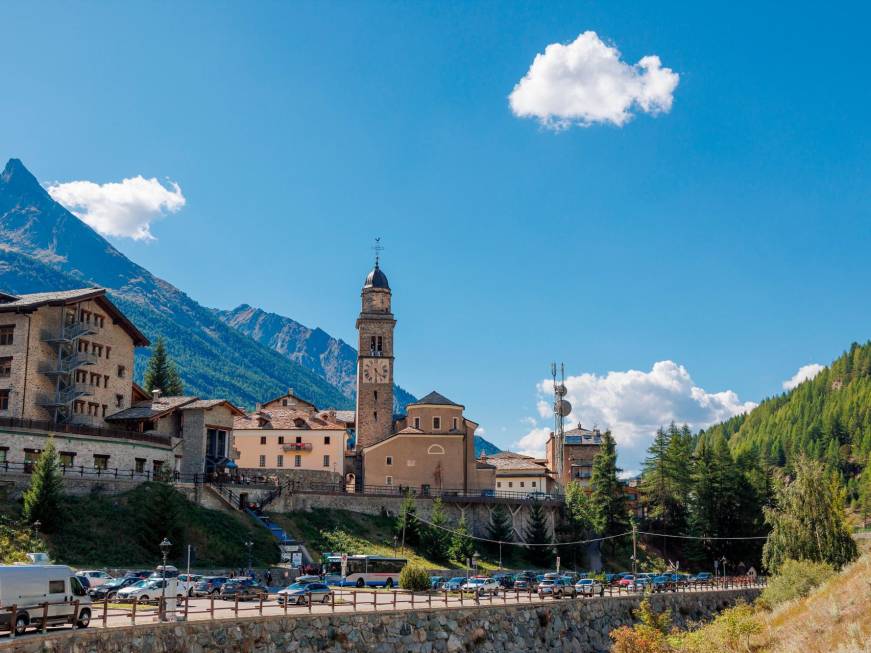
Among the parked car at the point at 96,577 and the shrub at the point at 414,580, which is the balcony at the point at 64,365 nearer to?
the parked car at the point at 96,577

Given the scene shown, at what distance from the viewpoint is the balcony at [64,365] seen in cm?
6838

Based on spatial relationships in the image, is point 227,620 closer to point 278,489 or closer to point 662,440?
point 278,489

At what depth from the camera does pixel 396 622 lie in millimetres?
42500

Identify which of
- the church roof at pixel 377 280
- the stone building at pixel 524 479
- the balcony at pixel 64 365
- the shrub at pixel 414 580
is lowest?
the shrub at pixel 414 580

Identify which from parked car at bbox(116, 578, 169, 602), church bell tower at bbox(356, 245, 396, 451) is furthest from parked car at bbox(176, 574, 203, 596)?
church bell tower at bbox(356, 245, 396, 451)

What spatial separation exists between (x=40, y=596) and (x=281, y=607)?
12719 mm

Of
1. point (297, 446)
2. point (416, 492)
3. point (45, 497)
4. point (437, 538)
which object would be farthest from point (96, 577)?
point (416, 492)

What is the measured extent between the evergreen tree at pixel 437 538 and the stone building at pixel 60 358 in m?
27.8

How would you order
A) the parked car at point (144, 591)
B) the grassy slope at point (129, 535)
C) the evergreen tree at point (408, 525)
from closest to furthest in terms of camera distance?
the parked car at point (144, 591), the grassy slope at point (129, 535), the evergreen tree at point (408, 525)

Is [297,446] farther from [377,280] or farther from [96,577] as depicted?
[96,577]

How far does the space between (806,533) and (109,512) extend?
48213 mm

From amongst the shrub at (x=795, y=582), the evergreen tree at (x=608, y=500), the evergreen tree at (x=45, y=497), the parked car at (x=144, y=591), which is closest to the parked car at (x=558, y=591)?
the shrub at (x=795, y=582)

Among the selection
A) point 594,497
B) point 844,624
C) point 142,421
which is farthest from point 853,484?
point 844,624

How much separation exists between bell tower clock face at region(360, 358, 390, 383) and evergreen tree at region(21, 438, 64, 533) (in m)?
51.0
